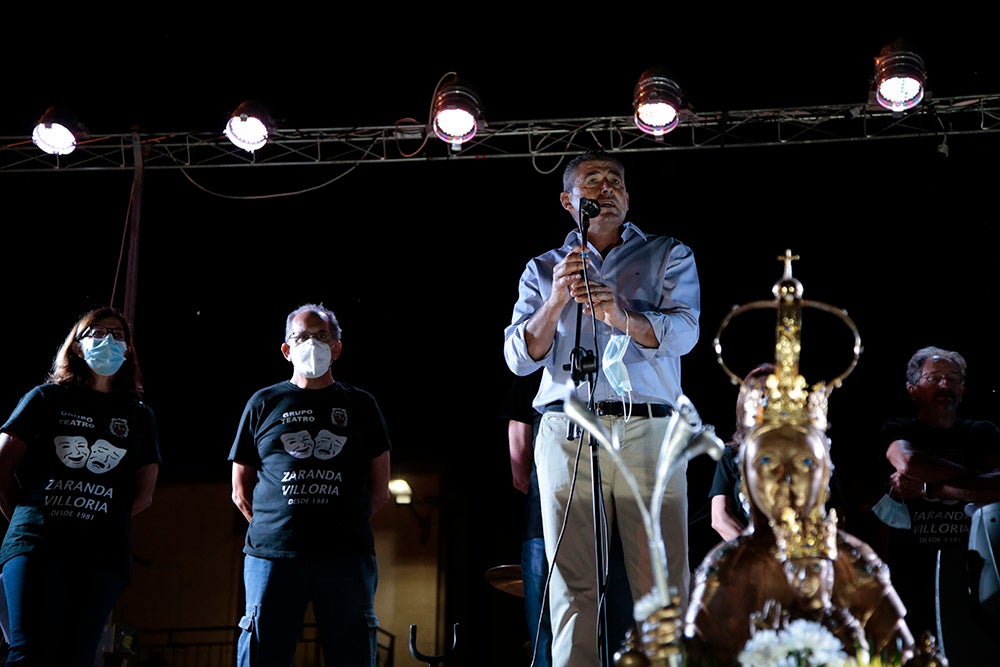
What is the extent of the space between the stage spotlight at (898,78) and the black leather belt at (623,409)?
267 centimetres

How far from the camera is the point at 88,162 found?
6.31 m

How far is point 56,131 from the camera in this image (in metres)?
5.83

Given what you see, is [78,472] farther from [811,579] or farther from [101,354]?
[811,579]

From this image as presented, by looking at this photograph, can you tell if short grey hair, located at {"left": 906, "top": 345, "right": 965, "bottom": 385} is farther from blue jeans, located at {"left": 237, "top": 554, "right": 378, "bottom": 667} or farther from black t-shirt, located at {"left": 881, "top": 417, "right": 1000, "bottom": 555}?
blue jeans, located at {"left": 237, "top": 554, "right": 378, "bottom": 667}

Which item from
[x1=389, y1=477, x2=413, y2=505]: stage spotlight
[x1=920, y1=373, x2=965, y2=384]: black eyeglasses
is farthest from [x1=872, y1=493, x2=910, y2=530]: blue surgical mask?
[x1=389, y1=477, x2=413, y2=505]: stage spotlight

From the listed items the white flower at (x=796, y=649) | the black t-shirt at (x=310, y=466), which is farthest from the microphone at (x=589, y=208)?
the white flower at (x=796, y=649)

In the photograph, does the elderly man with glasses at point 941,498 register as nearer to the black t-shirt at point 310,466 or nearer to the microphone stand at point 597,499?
the microphone stand at point 597,499

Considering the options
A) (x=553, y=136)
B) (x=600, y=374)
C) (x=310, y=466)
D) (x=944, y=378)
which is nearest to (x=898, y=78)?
(x=944, y=378)

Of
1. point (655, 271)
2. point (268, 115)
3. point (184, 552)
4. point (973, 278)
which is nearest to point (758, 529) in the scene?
point (655, 271)

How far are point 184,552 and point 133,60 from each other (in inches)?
288

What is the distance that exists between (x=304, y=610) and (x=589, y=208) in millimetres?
1669

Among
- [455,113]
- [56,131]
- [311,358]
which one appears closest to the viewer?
[311,358]

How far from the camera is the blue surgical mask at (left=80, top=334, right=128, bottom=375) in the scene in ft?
13.7

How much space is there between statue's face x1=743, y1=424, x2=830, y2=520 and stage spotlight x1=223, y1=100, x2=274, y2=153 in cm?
463
